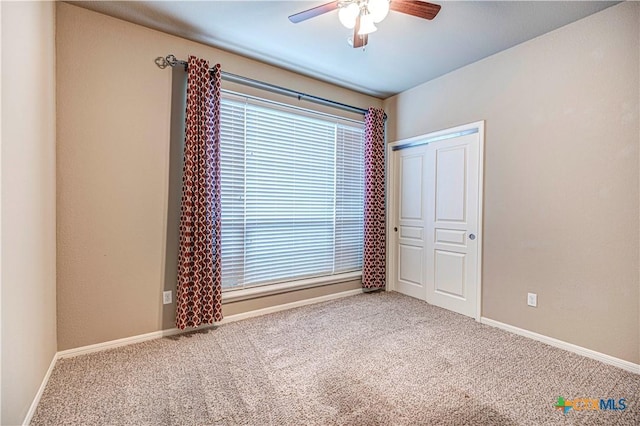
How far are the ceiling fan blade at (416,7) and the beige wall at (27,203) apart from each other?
200 centimetres

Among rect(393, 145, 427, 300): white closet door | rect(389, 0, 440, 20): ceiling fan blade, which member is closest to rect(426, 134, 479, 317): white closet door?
rect(393, 145, 427, 300): white closet door

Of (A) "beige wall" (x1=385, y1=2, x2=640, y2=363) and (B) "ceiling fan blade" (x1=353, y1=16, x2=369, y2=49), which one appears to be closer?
(B) "ceiling fan blade" (x1=353, y1=16, x2=369, y2=49)

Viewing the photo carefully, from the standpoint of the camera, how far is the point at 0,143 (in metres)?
1.28

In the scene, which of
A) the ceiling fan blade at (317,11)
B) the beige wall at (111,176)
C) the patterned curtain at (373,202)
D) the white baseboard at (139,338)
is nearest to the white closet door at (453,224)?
Answer: the patterned curtain at (373,202)

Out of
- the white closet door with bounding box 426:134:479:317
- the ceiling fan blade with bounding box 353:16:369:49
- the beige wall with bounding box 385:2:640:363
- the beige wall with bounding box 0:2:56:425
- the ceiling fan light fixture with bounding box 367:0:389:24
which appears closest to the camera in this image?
the beige wall with bounding box 0:2:56:425

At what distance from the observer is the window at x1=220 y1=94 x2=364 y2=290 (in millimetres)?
3027

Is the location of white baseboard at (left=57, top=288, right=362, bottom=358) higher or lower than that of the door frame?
lower

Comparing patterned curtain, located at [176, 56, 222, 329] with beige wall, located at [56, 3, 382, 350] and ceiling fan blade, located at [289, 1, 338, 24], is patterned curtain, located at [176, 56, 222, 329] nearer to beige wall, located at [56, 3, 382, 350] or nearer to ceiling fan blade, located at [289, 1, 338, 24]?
beige wall, located at [56, 3, 382, 350]

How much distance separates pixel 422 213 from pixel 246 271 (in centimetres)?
228

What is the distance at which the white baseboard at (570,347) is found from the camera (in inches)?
86.4

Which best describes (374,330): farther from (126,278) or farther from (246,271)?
(126,278)

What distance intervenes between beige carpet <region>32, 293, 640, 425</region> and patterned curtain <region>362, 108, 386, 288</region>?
1.15m

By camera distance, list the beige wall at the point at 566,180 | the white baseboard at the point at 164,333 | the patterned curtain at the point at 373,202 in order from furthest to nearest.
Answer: the patterned curtain at the point at 373,202 → the white baseboard at the point at 164,333 → the beige wall at the point at 566,180

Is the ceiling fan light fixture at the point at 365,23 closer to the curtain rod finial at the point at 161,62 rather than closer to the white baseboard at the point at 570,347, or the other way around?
the curtain rod finial at the point at 161,62
